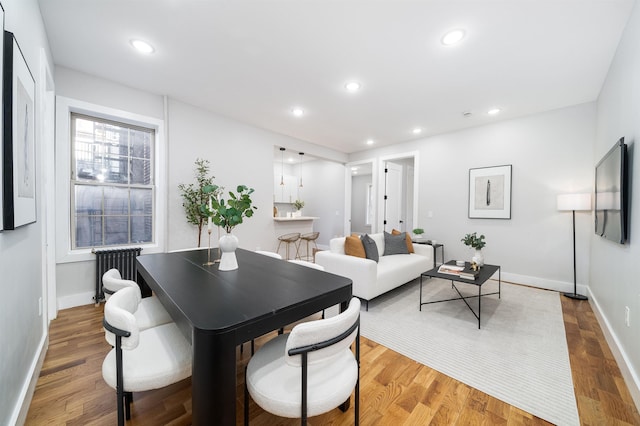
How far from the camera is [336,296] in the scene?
143 centimetres

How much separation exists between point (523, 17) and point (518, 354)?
9.05 ft

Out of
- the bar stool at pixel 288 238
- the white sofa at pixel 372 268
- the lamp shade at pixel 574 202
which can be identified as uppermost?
the lamp shade at pixel 574 202

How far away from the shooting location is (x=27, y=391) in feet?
4.94

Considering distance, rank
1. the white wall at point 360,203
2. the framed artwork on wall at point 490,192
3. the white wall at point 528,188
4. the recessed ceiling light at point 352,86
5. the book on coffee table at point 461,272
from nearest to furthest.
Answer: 1. the book on coffee table at point 461,272
2. the recessed ceiling light at point 352,86
3. the white wall at point 528,188
4. the framed artwork on wall at point 490,192
5. the white wall at point 360,203

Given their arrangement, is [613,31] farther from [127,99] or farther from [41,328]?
[41,328]

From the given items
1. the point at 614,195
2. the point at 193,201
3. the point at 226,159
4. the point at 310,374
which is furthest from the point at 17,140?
the point at 614,195

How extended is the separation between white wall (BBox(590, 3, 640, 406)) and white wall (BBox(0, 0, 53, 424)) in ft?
11.8

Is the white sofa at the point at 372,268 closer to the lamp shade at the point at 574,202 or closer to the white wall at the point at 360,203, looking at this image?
the lamp shade at the point at 574,202

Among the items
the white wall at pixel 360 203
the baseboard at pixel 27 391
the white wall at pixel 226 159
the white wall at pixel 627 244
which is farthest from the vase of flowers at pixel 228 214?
the white wall at pixel 360 203

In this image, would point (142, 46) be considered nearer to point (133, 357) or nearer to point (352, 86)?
point (352, 86)

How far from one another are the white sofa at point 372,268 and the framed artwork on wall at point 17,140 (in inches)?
105

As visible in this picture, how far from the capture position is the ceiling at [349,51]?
1947 mm

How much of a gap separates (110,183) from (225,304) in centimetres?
327

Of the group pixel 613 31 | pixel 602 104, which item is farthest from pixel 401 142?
pixel 613 31
